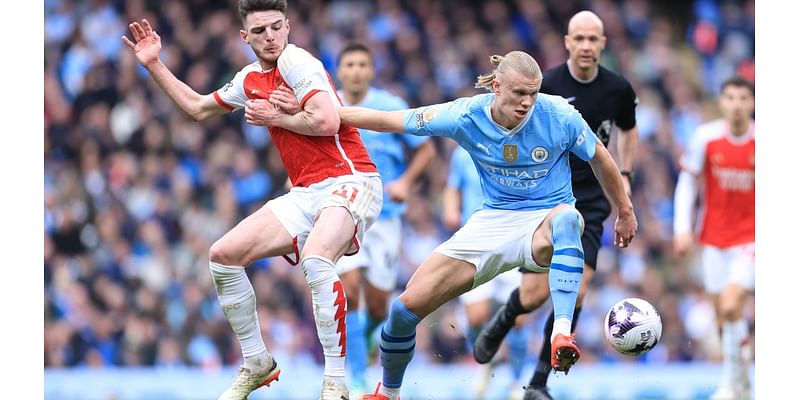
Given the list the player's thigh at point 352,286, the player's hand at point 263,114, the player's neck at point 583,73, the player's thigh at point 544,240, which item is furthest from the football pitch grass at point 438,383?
the player's hand at point 263,114

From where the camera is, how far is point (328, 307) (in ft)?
24.6

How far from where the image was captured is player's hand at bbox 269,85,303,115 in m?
7.59

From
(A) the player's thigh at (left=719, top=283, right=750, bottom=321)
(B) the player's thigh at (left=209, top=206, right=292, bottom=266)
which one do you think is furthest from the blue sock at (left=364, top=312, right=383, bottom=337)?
(B) the player's thigh at (left=209, top=206, right=292, bottom=266)

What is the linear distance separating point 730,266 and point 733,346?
0.83 metres

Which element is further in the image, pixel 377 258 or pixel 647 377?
pixel 647 377

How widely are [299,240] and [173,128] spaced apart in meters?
10.7

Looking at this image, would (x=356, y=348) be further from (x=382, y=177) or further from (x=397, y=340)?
(x=397, y=340)

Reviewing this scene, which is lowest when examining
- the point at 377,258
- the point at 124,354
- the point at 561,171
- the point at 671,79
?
the point at 124,354

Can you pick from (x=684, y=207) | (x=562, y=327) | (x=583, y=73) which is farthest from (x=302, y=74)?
(x=684, y=207)

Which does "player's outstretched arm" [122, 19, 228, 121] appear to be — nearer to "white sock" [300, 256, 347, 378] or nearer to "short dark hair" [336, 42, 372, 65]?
"white sock" [300, 256, 347, 378]

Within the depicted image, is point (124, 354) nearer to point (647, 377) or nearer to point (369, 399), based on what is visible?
point (647, 377)

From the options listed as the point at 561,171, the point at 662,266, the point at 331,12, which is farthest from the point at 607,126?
the point at 331,12

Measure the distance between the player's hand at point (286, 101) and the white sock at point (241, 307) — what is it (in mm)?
1082

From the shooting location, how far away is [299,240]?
7785 mm
